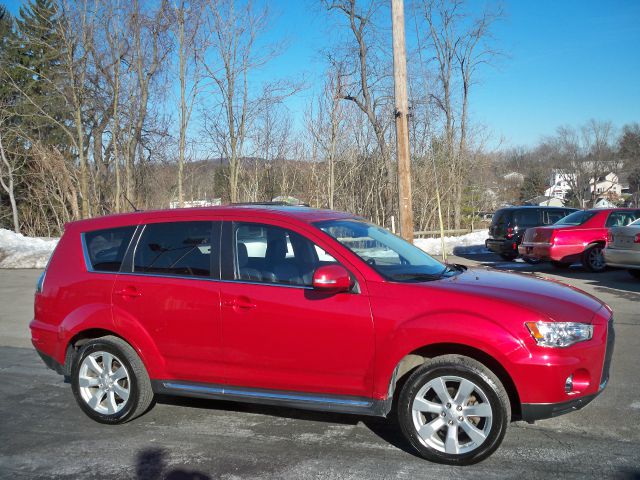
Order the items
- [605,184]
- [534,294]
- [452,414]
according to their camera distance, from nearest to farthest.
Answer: [452,414]
[534,294]
[605,184]

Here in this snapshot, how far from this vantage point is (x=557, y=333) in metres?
3.80

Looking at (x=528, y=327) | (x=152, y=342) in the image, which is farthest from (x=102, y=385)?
(x=528, y=327)

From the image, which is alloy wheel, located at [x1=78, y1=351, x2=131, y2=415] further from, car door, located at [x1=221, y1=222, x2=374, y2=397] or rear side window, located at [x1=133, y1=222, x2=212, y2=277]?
car door, located at [x1=221, y1=222, x2=374, y2=397]

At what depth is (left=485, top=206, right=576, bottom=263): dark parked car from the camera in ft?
57.2

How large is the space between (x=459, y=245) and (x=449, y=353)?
752 inches

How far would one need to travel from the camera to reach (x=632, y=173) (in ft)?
221

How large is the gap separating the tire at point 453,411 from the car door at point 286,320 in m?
0.34

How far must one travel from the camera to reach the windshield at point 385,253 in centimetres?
438

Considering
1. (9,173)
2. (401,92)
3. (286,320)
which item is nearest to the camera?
(286,320)

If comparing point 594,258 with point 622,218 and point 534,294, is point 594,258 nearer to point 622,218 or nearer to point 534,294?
point 622,218

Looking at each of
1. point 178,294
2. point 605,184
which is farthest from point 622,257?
point 605,184

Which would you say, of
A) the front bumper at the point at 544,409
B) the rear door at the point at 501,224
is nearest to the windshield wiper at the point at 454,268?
the front bumper at the point at 544,409

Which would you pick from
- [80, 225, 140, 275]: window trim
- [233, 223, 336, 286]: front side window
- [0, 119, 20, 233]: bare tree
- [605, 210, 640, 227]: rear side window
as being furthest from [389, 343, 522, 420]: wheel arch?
[0, 119, 20, 233]: bare tree

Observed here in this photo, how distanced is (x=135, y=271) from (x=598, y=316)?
11.5 feet
